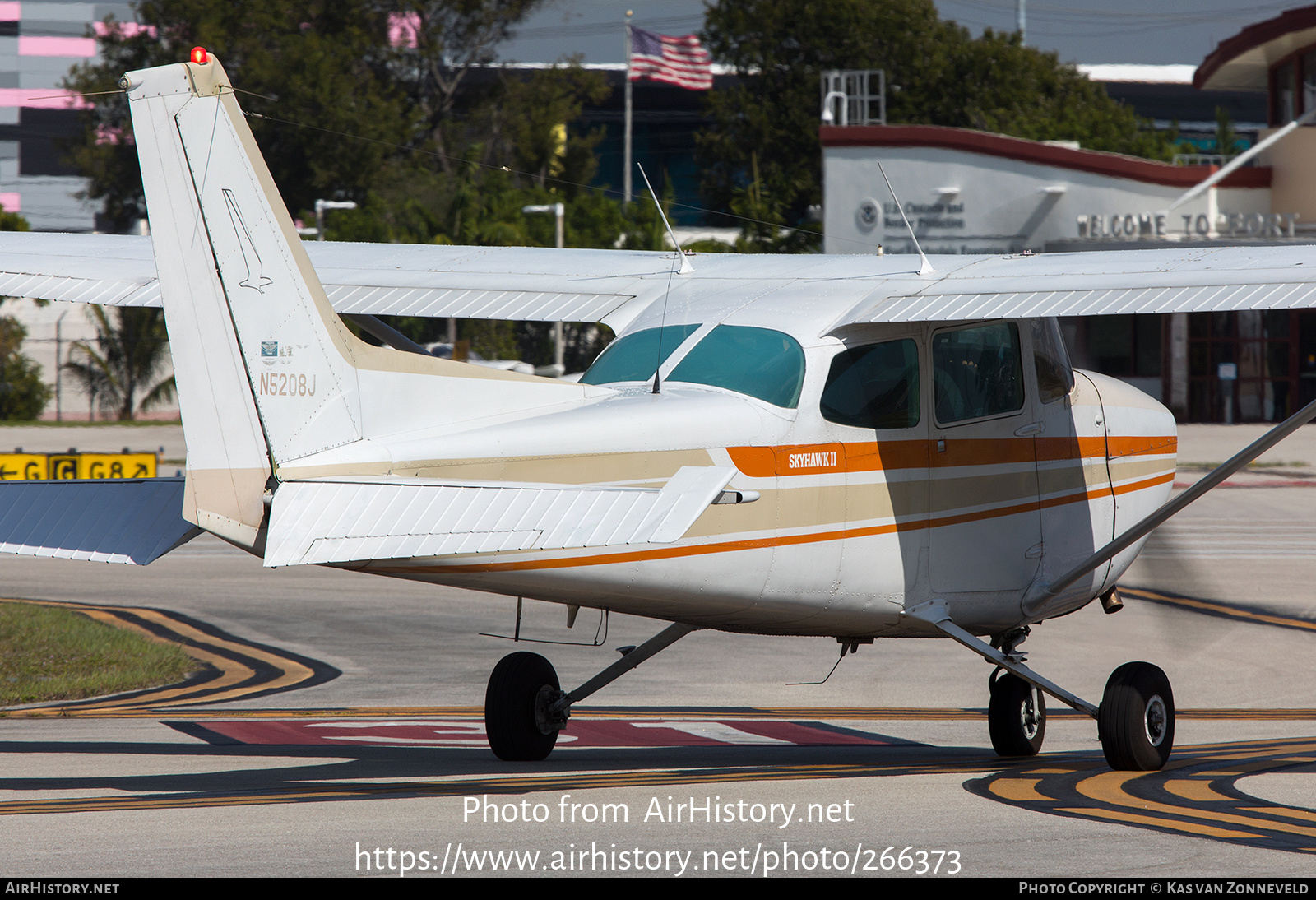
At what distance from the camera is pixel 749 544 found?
304 inches

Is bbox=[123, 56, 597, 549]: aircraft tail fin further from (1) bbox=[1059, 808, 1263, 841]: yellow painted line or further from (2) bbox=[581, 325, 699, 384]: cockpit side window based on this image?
(1) bbox=[1059, 808, 1263, 841]: yellow painted line

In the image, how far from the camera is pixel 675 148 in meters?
108

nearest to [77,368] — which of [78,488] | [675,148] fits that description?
[78,488]

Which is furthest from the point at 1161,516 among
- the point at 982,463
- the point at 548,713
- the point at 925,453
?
the point at 548,713

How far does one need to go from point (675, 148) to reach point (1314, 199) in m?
66.3

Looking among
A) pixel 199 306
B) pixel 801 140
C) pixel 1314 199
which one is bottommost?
pixel 199 306

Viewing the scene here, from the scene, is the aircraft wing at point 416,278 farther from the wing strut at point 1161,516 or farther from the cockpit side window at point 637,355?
the wing strut at point 1161,516

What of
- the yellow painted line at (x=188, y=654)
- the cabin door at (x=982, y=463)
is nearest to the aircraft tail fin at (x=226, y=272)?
the cabin door at (x=982, y=463)

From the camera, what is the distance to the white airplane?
6.65 m

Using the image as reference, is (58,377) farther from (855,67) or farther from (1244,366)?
(855,67)

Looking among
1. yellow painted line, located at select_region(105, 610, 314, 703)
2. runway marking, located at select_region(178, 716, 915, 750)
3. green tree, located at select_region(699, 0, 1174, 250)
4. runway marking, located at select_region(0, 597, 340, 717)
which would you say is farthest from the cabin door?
green tree, located at select_region(699, 0, 1174, 250)

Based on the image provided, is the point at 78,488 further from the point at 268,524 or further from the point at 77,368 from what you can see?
the point at 77,368

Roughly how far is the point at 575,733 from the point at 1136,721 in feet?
13.6

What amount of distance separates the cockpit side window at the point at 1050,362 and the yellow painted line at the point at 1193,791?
249 cm
